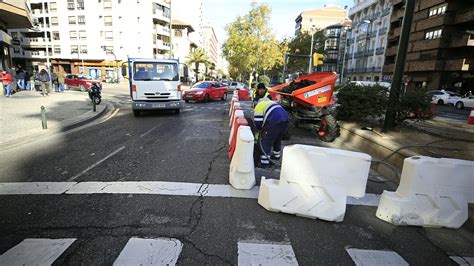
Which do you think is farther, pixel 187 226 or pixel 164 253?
pixel 187 226

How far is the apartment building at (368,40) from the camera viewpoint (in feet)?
165


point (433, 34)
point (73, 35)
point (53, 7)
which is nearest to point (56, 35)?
point (73, 35)

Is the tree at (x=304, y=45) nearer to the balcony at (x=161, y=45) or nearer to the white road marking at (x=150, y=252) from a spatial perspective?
the balcony at (x=161, y=45)

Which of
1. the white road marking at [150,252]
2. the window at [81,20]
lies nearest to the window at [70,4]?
the window at [81,20]

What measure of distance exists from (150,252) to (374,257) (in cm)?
238

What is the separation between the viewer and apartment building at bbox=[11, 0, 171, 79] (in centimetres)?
5269

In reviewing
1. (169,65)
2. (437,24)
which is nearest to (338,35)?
(437,24)

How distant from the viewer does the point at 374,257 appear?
295 cm

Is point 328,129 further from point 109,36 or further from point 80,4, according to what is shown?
point 80,4

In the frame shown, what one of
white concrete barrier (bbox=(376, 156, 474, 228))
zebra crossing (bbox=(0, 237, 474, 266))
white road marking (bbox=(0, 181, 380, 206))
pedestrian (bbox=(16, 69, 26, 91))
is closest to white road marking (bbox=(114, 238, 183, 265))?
zebra crossing (bbox=(0, 237, 474, 266))

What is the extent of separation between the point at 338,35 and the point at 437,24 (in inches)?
1815

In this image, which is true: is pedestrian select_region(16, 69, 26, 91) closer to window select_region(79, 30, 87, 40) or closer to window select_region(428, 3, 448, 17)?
window select_region(79, 30, 87, 40)

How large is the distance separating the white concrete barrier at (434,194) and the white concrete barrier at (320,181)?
53 cm

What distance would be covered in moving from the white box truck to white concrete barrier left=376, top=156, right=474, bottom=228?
403 inches
